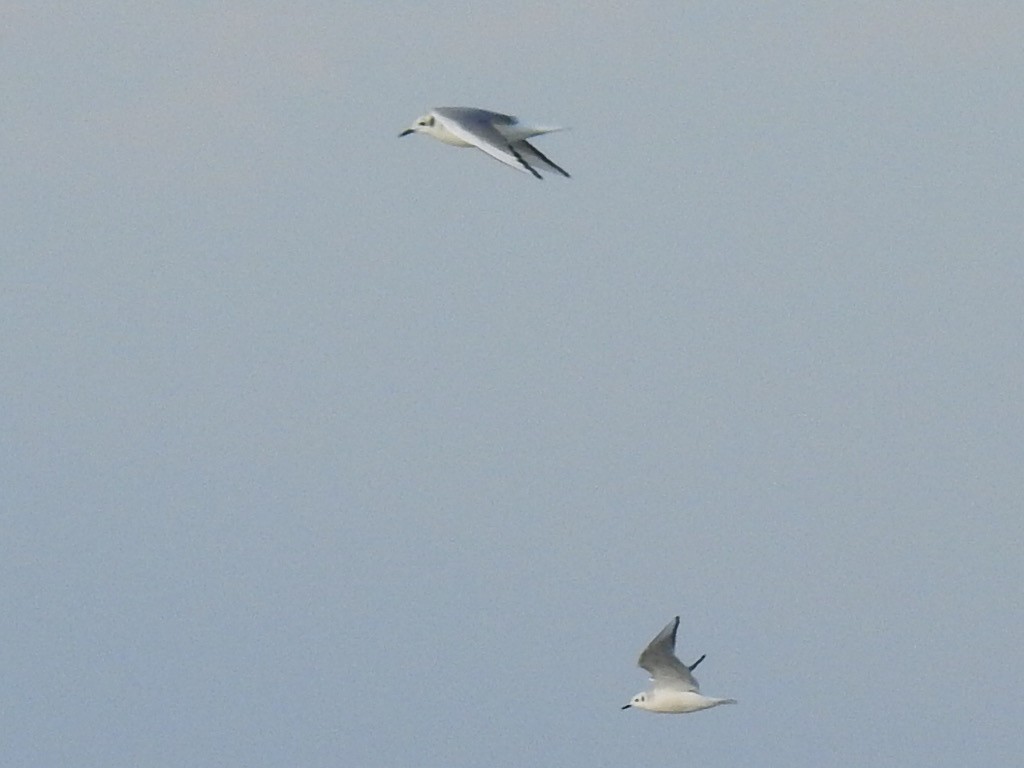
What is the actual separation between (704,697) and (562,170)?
310 inches

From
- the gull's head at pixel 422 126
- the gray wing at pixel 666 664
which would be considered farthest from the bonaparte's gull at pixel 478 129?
the gray wing at pixel 666 664

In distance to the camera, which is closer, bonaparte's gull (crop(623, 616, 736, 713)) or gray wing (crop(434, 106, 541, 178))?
gray wing (crop(434, 106, 541, 178))

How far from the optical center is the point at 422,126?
3350cm

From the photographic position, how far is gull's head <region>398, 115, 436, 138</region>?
1308 inches

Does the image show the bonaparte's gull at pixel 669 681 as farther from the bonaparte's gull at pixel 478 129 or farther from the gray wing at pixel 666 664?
the bonaparte's gull at pixel 478 129

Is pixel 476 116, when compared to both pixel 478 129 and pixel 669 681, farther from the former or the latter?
pixel 669 681

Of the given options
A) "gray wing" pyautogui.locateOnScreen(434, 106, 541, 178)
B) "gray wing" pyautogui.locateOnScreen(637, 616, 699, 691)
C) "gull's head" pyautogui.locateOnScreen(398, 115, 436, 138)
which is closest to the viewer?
"gray wing" pyautogui.locateOnScreen(434, 106, 541, 178)

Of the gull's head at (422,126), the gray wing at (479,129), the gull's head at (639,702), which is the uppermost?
Result: the gull's head at (422,126)

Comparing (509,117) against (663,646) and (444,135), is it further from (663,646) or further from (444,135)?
(663,646)

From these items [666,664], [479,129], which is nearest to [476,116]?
[479,129]

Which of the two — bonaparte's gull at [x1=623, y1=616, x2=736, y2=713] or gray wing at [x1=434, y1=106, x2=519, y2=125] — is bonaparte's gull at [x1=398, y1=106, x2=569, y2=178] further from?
bonaparte's gull at [x1=623, y1=616, x2=736, y2=713]

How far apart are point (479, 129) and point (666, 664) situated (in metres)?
8.39

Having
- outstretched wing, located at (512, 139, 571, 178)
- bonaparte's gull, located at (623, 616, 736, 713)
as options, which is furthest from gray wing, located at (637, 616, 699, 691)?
outstretched wing, located at (512, 139, 571, 178)

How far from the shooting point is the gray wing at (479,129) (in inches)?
1206
